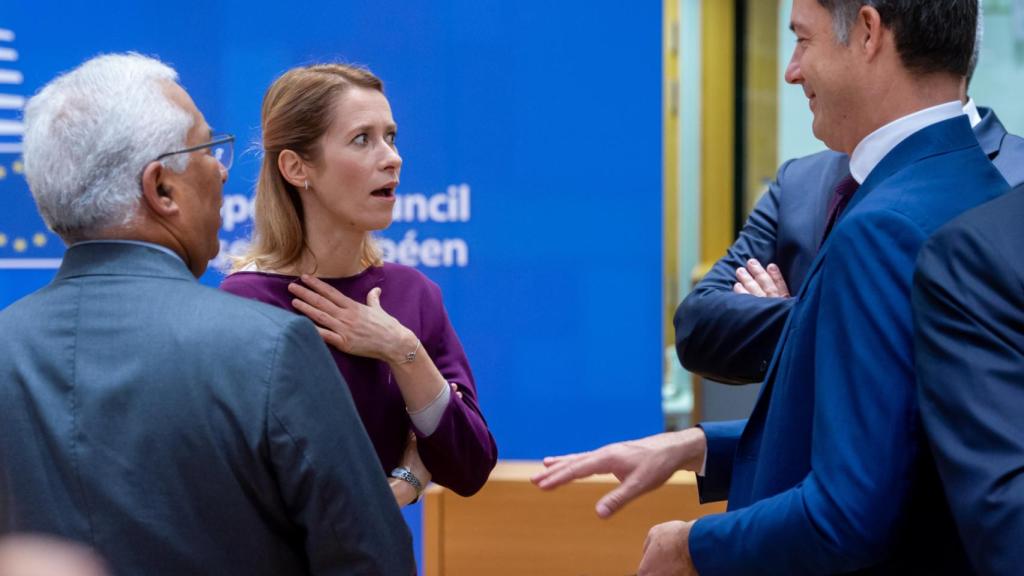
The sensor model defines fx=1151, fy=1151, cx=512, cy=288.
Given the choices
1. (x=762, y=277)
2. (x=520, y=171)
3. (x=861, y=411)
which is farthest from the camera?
(x=520, y=171)

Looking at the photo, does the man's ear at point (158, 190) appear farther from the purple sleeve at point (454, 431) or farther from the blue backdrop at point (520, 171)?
the blue backdrop at point (520, 171)

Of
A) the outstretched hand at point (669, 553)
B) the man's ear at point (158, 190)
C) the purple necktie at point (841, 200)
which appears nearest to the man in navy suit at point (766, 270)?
the purple necktie at point (841, 200)

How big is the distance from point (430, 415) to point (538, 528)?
51cm

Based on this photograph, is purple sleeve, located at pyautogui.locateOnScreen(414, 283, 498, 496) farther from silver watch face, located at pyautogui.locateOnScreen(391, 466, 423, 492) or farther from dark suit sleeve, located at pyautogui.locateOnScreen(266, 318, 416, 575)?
dark suit sleeve, located at pyautogui.locateOnScreen(266, 318, 416, 575)

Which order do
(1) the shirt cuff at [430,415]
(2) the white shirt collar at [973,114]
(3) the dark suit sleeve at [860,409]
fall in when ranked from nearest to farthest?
1. (3) the dark suit sleeve at [860,409]
2. (2) the white shirt collar at [973,114]
3. (1) the shirt cuff at [430,415]

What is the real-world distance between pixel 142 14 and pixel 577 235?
1555 millimetres

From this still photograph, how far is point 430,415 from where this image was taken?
2293 millimetres

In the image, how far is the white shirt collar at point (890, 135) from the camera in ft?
5.07

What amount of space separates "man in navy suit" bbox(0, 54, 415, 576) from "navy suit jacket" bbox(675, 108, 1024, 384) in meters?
0.90

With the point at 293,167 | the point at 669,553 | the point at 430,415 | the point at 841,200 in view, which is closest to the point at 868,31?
the point at 841,200

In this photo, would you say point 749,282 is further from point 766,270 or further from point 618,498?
point 618,498

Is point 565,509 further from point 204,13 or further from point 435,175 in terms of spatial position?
point 204,13

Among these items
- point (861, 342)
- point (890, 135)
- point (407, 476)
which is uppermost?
point (890, 135)

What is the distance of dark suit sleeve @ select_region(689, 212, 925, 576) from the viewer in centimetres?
137
